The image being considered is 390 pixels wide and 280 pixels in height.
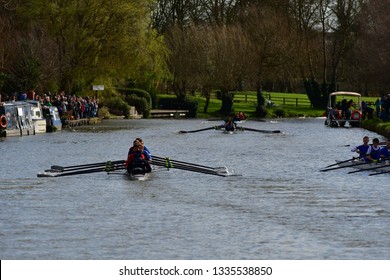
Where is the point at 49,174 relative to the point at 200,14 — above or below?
below

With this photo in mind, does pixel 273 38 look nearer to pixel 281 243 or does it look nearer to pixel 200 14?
pixel 200 14

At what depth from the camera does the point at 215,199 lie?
3322 centimetres

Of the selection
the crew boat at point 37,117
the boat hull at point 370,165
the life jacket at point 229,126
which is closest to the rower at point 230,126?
the life jacket at point 229,126

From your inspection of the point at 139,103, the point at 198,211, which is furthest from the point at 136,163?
the point at 139,103

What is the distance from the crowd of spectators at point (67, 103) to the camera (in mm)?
73375

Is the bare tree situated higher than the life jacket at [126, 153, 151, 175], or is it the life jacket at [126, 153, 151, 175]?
the bare tree

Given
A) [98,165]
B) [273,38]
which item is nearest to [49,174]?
[98,165]

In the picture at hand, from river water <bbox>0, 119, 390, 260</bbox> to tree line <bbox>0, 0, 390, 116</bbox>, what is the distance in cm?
3297

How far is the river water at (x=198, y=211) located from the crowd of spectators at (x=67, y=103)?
21.8m

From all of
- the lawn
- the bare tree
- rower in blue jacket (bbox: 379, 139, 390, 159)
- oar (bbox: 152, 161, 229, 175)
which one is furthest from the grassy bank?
rower in blue jacket (bbox: 379, 139, 390, 159)

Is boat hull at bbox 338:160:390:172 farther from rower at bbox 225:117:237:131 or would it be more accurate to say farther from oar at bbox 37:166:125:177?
rower at bbox 225:117:237:131

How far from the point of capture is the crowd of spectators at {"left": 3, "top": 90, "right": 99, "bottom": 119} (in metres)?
73.4

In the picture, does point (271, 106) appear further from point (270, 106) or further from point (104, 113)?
point (104, 113)

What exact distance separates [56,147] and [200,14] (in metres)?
62.2
